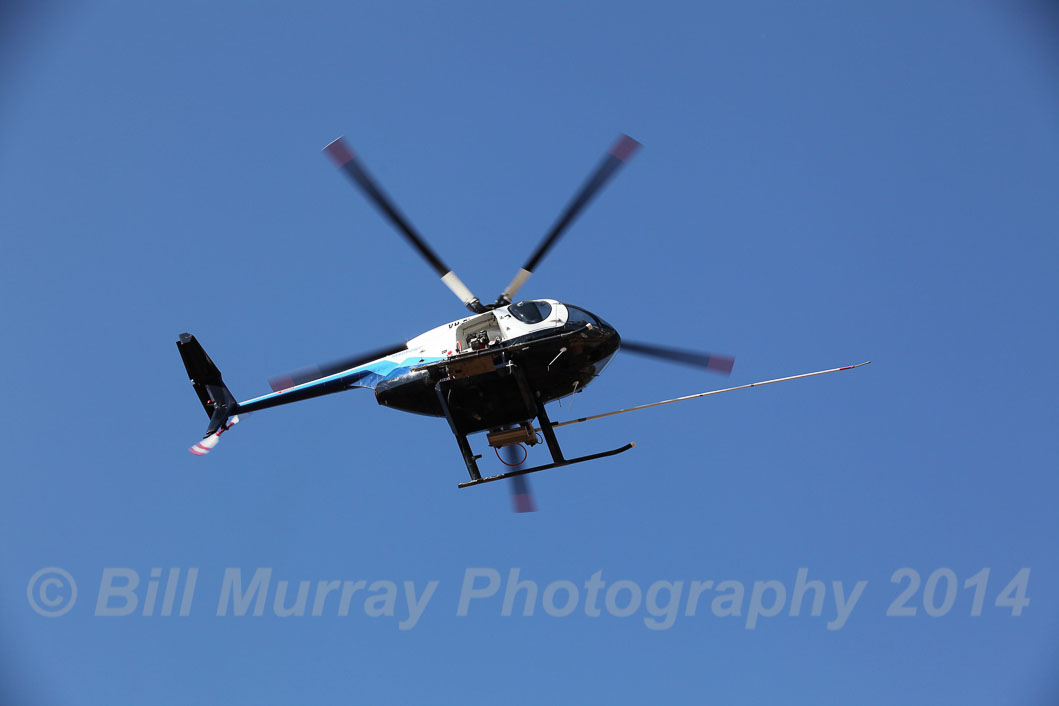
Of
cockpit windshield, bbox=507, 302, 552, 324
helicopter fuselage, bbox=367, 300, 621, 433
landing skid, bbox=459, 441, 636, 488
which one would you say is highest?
cockpit windshield, bbox=507, 302, 552, 324

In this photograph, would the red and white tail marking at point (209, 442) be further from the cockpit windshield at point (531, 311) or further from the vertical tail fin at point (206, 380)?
the cockpit windshield at point (531, 311)

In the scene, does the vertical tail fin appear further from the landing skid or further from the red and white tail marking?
the landing skid

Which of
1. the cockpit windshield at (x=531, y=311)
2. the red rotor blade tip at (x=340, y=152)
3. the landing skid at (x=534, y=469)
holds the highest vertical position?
the red rotor blade tip at (x=340, y=152)

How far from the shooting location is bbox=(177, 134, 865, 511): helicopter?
1633cm

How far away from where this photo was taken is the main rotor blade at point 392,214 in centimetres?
1602

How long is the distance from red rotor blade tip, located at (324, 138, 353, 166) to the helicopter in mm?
16

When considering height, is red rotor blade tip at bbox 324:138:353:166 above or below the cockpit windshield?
above

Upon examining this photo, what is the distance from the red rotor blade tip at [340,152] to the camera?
15.9m

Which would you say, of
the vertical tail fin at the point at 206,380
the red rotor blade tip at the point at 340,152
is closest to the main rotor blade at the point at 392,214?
the red rotor blade tip at the point at 340,152

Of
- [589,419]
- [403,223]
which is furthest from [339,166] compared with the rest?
[589,419]

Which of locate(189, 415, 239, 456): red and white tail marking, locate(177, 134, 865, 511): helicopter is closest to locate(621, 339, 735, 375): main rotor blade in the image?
locate(177, 134, 865, 511): helicopter

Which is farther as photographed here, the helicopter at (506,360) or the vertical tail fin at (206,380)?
the vertical tail fin at (206,380)

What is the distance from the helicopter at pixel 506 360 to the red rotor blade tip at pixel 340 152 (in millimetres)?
16

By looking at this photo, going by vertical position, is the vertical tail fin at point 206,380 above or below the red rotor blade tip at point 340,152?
below
